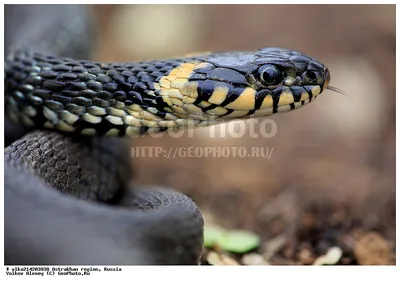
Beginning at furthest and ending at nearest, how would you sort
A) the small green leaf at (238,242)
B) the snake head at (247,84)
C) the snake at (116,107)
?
1. the small green leaf at (238,242)
2. the snake head at (247,84)
3. the snake at (116,107)

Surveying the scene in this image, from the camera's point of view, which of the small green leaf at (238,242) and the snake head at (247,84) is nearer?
the snake head at (247,84)

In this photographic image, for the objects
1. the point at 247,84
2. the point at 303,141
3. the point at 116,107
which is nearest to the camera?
the point at 247,84

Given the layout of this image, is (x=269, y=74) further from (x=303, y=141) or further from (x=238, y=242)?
(x=303, y=141)

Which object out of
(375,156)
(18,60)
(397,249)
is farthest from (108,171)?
(375,156)

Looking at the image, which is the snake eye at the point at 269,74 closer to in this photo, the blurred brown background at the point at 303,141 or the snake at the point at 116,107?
the snake at the point at 116,107

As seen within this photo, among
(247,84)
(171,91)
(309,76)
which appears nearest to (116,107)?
(171,91)

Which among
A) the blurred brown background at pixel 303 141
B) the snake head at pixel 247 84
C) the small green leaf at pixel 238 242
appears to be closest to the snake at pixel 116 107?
the snake head at pixel 247 84

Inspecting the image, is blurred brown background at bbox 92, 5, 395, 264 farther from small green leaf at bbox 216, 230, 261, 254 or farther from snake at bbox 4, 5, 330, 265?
snake at bbox 4, 5, 330, 265

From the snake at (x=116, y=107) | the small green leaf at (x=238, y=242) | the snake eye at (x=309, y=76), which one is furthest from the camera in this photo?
the small green leaf at (x=238, y=242)
